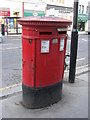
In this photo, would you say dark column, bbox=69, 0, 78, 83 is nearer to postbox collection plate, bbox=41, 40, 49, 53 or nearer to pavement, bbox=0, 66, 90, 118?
pavement, bbox=0, 66, 90, 118

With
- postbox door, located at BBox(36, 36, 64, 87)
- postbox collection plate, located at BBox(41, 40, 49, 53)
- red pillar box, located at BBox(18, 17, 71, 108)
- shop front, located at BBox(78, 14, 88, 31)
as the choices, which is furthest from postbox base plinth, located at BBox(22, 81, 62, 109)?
shop front, located at BBox(78, 14, 88, 31)

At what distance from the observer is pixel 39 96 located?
3717mm

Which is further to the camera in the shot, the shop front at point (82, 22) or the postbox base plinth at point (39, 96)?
the shop front at point (82, 22)

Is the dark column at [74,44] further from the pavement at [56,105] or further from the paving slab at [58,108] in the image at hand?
the paving slab at [58,108]

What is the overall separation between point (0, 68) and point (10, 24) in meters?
18.7

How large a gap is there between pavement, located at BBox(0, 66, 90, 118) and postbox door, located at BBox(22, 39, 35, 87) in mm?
531

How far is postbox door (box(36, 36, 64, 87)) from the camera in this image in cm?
354

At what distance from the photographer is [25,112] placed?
364 centimetres

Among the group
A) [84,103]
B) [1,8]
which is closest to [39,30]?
[84,103]

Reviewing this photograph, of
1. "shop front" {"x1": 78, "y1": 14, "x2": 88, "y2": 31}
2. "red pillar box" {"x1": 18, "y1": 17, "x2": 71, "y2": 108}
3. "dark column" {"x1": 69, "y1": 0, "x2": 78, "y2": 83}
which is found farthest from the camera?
"shop front" {"x1": 78, "y1": 14, "x2": 88, "y2": 31}

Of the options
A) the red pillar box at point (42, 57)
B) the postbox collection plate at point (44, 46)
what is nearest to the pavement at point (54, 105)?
the red pillar box at point (42, 57)

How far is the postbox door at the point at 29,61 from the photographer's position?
138 inches

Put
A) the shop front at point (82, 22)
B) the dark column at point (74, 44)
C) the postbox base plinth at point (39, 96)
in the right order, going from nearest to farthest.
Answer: the postbox base plinth at point (39, 96), the dark column at point (74, 44), the shop front at point (82, 22)

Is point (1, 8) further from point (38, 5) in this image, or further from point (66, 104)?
point (66, 104)
